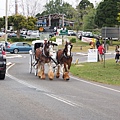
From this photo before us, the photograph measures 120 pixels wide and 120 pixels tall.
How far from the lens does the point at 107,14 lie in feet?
224

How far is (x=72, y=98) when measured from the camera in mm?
13570

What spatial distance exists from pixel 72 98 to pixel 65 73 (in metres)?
6.66

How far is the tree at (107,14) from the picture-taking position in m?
66.9

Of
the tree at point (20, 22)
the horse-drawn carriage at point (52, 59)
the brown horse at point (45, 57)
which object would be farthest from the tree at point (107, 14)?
the brown horse at point (45, 57)

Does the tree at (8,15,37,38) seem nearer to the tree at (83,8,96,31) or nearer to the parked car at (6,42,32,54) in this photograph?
the tree at (83,8,96,31)

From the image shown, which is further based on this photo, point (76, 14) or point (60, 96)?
point (76, 14)

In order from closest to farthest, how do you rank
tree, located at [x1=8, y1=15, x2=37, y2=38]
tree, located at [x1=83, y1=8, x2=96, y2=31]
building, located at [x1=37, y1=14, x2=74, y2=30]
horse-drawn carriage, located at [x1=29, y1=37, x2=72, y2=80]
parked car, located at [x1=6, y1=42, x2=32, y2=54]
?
horse-drawn carriage, located at [x1=29, y1=37, x2=72, y2=80], parked car, located at [x1=6, y1=42, x2=32, y2=54], tree, located at [x1=8, y1=15, x2=37, y2=38], tree, located at [x1=83, y1=8, x2=96, y2=31], building, located at [x1=37, y1=14, x2=74, y2=30]

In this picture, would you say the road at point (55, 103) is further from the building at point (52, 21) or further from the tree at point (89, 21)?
the building at point (52, 21)

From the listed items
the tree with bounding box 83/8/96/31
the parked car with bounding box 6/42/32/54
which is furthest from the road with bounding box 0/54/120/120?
→ the tree with bounding box 83/8/96/31

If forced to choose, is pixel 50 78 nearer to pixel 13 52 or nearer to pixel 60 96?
pixel 60 96

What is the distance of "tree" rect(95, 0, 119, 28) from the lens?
6688 cm

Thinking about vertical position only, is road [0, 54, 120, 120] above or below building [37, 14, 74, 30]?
below


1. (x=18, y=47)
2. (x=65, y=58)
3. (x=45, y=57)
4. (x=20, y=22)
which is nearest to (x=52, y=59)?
(x=45, y=57)

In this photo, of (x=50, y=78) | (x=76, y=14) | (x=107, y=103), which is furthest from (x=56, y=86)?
(x=76, y=14)
